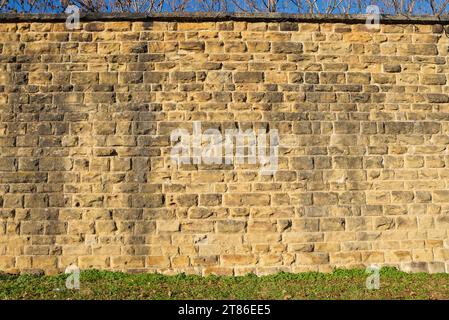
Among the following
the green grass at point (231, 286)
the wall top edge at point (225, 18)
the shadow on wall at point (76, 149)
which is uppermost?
the wall top edge at point (225, 18)

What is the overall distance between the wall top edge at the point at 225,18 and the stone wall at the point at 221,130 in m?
0.06

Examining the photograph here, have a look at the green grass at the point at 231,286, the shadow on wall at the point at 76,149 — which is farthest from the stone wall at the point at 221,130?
the green grass at the point at 231,286

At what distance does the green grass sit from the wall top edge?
3.95 meters

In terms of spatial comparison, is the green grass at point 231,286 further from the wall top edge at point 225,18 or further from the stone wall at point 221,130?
the wall top edge at point 225,18

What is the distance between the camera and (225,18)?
7.43 meters

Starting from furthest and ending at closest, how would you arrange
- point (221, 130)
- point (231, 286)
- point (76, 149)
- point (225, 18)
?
point (225, 18)
point (221, 130)
point (76, 149)
point (231, 286)

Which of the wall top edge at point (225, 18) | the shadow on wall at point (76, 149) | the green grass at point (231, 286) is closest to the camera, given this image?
the green grass at point (231, 286)

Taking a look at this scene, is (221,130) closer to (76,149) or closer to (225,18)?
(225,18)

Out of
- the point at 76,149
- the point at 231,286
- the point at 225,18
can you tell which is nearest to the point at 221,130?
the point at 225,18

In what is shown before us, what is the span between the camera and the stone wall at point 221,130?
6.75 metres

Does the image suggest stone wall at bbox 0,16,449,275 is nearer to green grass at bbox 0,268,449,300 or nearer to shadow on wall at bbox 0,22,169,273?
shadow on wall at bbox 0,22,169,273

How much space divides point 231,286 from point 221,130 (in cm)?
233

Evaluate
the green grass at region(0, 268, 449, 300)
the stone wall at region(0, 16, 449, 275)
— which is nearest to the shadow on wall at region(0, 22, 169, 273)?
the stone wall at region(0, 16, 449, 275)

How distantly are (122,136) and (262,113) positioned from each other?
218cm
